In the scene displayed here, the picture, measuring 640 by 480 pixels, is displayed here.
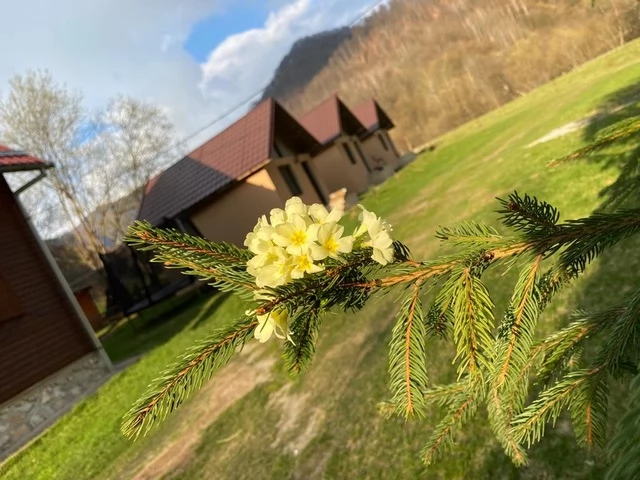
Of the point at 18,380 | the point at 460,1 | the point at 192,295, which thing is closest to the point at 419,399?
the point at 18,380

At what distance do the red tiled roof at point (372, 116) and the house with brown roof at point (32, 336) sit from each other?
29289 mm

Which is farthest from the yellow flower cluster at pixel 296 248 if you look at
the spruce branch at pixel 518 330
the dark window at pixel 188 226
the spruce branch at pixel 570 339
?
the dark window at pixel 188 226

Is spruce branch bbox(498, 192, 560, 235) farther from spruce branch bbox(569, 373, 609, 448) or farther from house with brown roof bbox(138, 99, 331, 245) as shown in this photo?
house with brown roof bbox(138, 99, 331, 245)

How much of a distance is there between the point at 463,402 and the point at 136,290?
1872cm

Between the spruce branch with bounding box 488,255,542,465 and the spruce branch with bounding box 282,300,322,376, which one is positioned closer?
the spruce branch with bounding box 282,300,322,376

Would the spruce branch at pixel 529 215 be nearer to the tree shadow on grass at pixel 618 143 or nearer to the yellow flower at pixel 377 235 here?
the yellow flower at pixel 377 235

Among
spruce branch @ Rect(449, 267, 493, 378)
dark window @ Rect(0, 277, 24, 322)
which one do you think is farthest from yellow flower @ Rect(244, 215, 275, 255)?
dark window @ Rect(0, 277, 24, 322)

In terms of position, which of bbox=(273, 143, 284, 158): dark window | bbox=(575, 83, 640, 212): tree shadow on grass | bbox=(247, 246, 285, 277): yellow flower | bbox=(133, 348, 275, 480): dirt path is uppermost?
bbox=(273, 143, 284, 158): dark window

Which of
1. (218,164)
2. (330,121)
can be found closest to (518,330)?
(218,164)

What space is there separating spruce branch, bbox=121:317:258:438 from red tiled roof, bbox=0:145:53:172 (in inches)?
442

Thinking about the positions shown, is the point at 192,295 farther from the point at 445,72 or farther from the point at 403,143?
the point at 445,72

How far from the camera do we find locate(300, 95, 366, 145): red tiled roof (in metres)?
29.4

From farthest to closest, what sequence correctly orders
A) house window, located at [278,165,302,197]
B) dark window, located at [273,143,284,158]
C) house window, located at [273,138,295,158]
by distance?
house window, located at [273,138,295,158]
dark window, located at [273,143,284,158]
house window, located at [278,165,302,197]

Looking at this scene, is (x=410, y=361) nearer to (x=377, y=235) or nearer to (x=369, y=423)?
(x=377, y=235)
